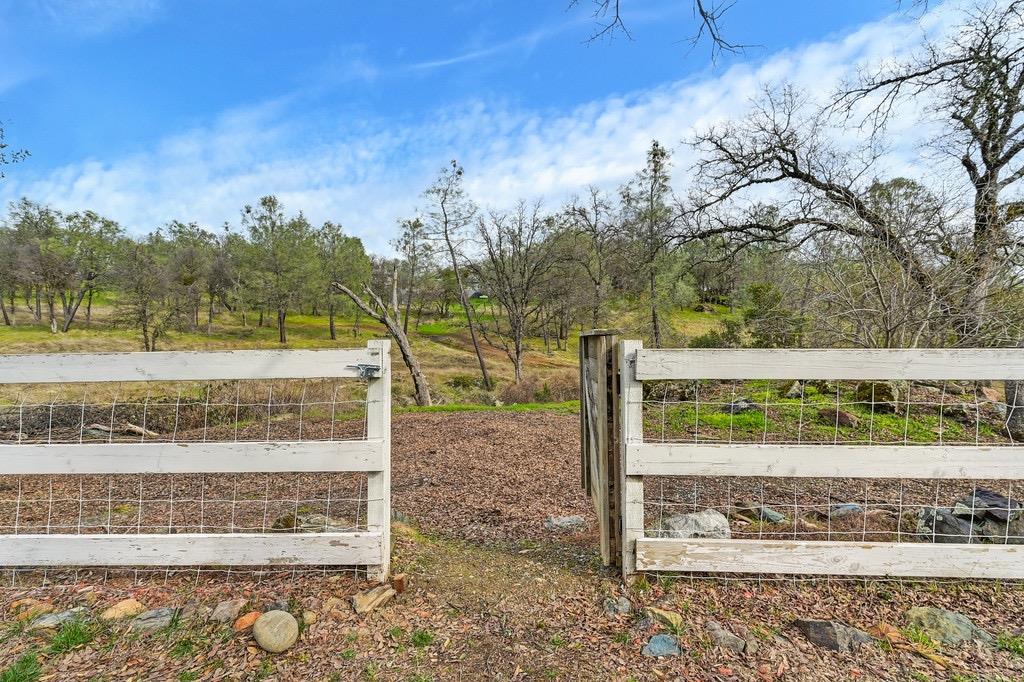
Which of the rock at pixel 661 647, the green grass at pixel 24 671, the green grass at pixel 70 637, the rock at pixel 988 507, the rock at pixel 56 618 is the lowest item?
the rock at pixel 661 647

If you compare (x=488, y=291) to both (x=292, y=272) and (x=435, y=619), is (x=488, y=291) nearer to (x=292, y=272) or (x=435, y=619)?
(x=292, y=272)

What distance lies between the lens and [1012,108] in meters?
8.41

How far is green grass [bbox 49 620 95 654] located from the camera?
8.09ft

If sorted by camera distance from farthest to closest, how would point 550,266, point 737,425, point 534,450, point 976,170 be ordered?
point 550,266 → point 976,170 → point 737,425 → point 534,450

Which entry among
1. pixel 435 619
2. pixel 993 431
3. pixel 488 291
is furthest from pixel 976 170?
pixel 488 291

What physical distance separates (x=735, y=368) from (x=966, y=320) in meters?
7.42

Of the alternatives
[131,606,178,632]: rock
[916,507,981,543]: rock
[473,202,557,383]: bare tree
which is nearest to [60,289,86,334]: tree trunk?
[473,202,557,383]: bare tree

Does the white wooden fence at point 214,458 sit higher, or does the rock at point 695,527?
the white wooden fence at point 214,458

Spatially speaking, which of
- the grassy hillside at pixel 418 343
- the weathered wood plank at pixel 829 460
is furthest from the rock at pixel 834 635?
the grassy hillside at pixel 418 343

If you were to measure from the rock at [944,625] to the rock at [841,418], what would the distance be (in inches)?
205

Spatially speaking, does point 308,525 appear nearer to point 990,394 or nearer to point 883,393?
point 883,393

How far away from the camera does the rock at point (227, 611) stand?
266cm

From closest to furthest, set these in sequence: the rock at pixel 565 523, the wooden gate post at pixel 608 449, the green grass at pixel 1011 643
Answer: the green grass at pixel 1011 643
the wooden gate post at pixel 608 449
the rock at pixel 565 523

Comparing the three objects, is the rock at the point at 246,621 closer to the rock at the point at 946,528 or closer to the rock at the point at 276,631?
the rock at the point at 276,631
